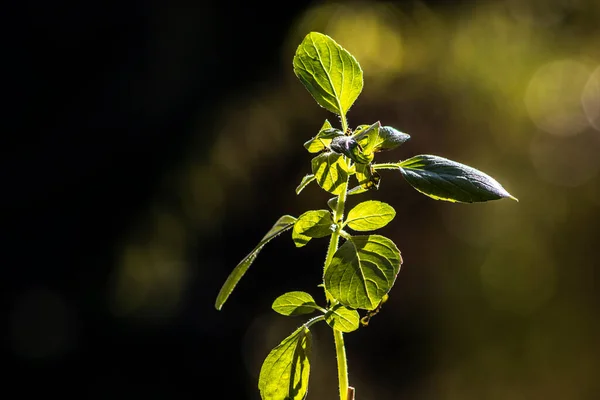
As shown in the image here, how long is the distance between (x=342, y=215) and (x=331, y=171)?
0.07ft

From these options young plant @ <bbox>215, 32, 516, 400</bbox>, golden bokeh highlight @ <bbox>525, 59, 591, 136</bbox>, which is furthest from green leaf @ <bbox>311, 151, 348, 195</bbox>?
golden bokeh highlight @ <bbox>525, 59, 591, 136</bbox>

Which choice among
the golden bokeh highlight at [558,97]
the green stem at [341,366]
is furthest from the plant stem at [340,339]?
the golden bokeh highlight at [558,97]

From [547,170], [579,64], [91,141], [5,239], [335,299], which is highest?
[579,64]

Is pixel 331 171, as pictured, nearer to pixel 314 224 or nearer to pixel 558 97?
pixel 314 224

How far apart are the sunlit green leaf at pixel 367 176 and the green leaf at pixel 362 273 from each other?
2 cm

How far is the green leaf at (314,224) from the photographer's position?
28cm

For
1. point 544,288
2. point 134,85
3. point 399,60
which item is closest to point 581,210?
point 544,288

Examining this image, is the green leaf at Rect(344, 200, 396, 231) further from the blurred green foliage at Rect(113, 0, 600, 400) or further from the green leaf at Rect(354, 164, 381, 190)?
the blurred green foliage at Rect(113, 0, 600, 400)

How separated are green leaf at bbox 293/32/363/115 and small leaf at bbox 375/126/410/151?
3 cm

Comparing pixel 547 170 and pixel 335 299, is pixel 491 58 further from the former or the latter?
pixel 335 299

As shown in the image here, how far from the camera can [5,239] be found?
2.48 metres

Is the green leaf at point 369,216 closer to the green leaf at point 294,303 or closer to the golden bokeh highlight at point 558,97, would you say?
the green leaf at point 294,303

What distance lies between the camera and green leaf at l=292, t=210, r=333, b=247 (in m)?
0.28

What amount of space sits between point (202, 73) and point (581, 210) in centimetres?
148
